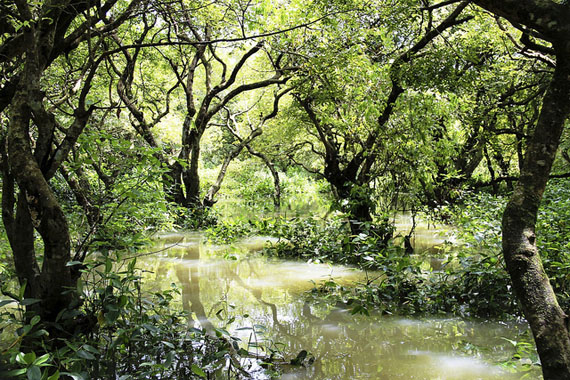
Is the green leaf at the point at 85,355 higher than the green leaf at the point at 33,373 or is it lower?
lower

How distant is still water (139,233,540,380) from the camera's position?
351cm

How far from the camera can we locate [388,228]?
6.90 m

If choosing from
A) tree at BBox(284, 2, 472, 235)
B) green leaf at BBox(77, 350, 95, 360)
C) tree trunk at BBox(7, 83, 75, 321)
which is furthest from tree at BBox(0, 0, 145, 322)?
tree at BBox(284, 2, 472, 235)

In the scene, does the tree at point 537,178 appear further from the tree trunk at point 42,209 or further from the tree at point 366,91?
the tree at point 366,91

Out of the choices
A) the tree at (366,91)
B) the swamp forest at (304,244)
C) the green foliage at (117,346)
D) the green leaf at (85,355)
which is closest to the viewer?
the green leaf at (85,355)

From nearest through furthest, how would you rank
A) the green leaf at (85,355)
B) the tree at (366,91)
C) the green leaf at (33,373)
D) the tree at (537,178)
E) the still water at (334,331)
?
the green leaf at (33,373) < the tree at (537,178) < the green leaf at (85,355) < the still water at (334,331) < the tree at (366,91)

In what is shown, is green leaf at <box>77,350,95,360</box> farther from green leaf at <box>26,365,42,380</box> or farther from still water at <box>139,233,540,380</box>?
still water at <box>139,233,540,380</box>

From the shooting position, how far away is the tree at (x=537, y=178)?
2.27 metres

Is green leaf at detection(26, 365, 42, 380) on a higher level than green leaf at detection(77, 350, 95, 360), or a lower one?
higher

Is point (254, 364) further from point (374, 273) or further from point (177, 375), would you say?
point (374, 273)

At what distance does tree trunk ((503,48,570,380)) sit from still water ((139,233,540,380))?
1.33 metres

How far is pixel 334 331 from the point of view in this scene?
445 cm

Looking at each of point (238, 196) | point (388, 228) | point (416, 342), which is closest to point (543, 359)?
point (416, 342)

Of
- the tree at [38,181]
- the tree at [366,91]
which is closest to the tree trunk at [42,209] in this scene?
the tree at [38,181]
